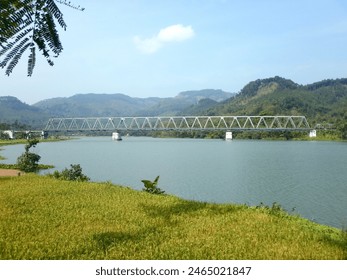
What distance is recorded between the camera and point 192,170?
4481 centimetres

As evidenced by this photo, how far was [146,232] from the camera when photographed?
10086 mm

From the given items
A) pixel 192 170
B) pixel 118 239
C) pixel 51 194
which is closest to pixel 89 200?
pixel 51 194

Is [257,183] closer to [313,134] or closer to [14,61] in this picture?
[14,61]

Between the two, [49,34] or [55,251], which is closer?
[49,34]

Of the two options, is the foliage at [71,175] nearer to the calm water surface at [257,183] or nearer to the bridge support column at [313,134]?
the calm water surface at [257,183]

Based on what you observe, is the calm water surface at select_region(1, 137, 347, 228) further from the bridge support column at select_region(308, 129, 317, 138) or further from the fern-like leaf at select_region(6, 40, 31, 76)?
the bridge support column at select_region(308, 129, 317, 138)

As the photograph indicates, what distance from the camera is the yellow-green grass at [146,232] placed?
26.7 ft

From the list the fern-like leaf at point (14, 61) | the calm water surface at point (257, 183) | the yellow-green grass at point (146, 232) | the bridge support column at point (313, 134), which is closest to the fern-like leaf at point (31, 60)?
the fern-like leaf at point (14, 61)

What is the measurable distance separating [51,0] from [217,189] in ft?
96.0

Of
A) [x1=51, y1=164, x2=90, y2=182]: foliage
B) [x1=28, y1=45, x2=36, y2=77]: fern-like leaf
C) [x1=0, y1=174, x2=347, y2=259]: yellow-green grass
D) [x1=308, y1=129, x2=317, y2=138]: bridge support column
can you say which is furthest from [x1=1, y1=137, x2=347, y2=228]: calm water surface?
[x1=308, y1=129, x2=317, y2=138]: bridge support column

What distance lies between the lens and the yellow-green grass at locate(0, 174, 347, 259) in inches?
320

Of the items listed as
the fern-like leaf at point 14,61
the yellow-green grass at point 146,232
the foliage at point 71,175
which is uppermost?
the fern-like leaf at point 14,61

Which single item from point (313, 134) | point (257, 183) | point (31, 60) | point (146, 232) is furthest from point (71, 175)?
point (313, 134)

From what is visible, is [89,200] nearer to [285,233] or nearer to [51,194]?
[51,194]
